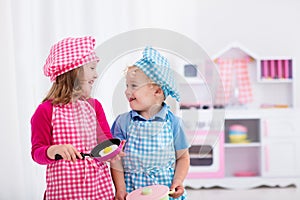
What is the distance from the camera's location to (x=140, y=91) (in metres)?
1.20

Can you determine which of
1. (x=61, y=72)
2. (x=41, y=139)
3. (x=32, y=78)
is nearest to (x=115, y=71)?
(x=61, y=72)

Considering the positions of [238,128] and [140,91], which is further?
[238,128]

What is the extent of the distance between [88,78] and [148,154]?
233 millimetres

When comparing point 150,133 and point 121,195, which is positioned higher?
point 150,133

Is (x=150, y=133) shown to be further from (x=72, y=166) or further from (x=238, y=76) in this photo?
(x=238, y=76)

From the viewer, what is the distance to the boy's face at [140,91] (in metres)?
1.18

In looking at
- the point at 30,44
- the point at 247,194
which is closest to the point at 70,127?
the point at 30,44

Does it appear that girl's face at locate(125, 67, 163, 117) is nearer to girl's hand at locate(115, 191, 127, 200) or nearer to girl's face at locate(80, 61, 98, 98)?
girl's face at locate(80, 61, 98, 98)

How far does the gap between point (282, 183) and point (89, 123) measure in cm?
200

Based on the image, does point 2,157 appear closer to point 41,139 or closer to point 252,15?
point 41,139

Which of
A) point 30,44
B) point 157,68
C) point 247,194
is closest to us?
point 157,68

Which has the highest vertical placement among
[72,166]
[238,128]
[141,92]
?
[141,92]

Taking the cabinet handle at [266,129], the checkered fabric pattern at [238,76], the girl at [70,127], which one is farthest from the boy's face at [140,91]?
the checkered fabric pattern at [238,76]

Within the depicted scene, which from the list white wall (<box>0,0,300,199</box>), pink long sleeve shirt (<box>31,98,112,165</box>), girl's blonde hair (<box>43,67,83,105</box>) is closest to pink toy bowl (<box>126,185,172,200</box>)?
pink long sleeve shirt (<box>31,98,112,165</box>)
